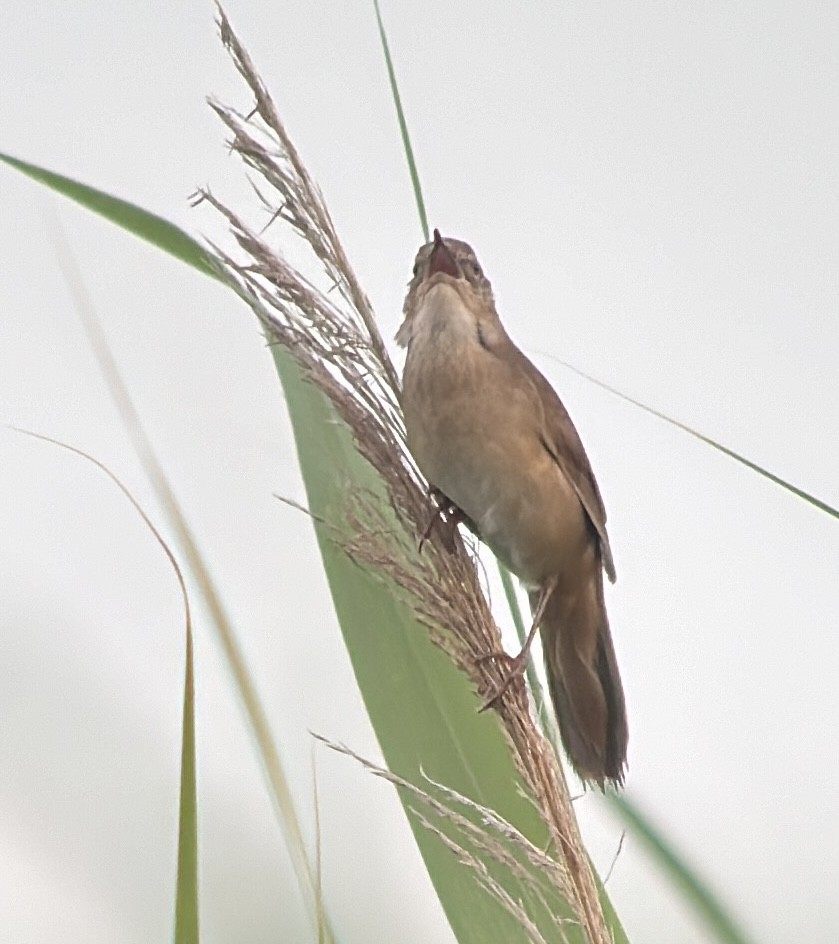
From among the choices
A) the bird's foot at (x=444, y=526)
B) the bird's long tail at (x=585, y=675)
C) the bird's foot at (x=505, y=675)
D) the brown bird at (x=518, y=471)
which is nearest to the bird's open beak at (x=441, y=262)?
the brown bird at (x=518, y=471)

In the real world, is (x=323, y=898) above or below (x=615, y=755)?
below

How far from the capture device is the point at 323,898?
27.9 inches

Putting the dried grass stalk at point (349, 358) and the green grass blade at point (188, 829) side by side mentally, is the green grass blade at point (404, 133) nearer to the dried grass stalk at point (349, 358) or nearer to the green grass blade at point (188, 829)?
the dried grass stalk at point (349, 358)

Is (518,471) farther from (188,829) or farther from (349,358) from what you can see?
(188,829)

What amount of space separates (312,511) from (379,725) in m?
0.21

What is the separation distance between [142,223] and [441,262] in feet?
1.32

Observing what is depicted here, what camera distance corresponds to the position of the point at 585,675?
1328 mm

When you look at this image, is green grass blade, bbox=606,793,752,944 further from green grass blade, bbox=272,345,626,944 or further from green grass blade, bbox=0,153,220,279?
green grass blade, bbox=0,153,220,279

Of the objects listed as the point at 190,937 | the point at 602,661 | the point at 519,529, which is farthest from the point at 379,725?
the point at 602,661

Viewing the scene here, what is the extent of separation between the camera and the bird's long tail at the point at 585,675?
1275 mm

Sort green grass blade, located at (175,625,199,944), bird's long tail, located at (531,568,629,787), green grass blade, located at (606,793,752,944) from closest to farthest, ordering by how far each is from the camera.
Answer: green grass blade, located at (175,625,199,944) < green grass blade, located at (606,793,752,944) < bird's long tail, located at (531,568,629,787)

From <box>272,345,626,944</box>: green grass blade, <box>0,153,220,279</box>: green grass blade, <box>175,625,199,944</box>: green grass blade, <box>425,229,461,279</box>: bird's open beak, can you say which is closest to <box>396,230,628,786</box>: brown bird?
<box>425,229,461,279</box>: bird's open beak

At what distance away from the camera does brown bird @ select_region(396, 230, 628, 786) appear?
1.17m

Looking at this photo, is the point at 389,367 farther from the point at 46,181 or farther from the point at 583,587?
the point at 583,587
